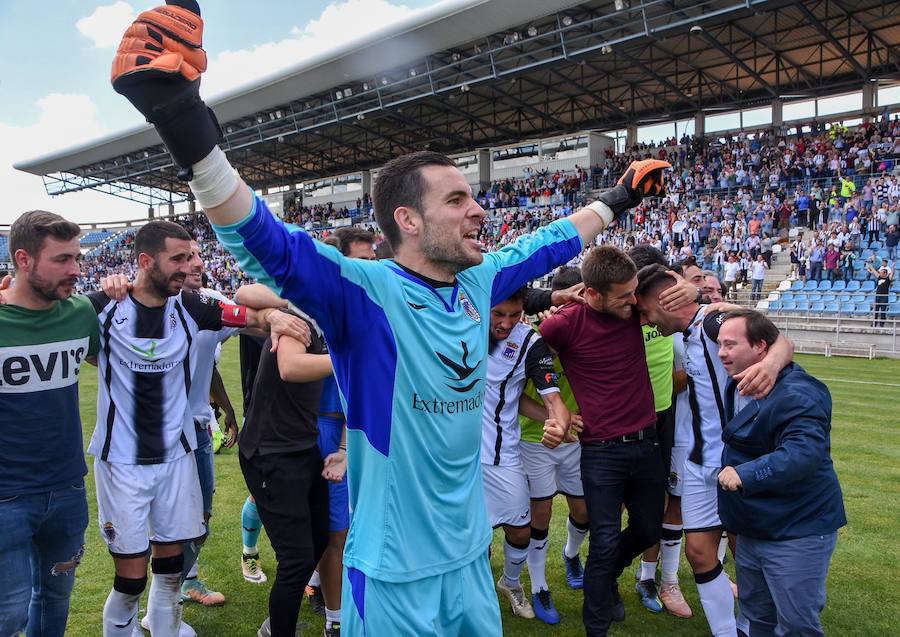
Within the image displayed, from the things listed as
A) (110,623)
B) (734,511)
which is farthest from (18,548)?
(734,511)

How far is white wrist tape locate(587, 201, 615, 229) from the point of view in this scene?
330cm

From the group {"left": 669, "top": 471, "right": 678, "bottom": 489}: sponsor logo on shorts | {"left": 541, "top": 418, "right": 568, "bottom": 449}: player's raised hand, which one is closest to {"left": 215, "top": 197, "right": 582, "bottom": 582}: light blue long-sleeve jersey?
{"left": 541, "top": 418, "right": 568, "bottom": 449}: player's raised hand

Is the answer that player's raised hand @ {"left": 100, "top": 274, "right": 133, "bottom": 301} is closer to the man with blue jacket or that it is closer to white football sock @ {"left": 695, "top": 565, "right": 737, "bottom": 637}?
the man with blue jacket

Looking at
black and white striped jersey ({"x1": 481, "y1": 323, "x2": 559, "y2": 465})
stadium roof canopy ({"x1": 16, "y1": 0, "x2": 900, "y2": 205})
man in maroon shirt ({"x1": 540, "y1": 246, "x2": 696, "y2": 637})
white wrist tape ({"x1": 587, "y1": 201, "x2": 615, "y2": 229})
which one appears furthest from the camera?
stadium roof canopy ({"x1": 16, "y1": 0, "x2": 900, "y2": 205})

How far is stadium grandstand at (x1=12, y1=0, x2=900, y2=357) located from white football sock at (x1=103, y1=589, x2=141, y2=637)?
18857 mm

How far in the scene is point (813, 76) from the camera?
30703mm

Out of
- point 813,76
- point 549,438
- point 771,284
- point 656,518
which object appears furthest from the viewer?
point 813,76

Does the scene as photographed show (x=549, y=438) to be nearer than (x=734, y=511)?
No

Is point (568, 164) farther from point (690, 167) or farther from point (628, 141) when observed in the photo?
point (690, 167)

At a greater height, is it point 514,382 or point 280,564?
point 514,382

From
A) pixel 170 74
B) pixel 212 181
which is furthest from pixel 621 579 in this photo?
pixel 170 74

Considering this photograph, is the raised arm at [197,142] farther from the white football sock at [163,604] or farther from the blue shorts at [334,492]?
the white football sock at [163,604]

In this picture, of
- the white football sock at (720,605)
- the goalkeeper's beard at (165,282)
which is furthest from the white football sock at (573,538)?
the goalkeeper's beard at (165,282)

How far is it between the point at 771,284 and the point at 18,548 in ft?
76.6
